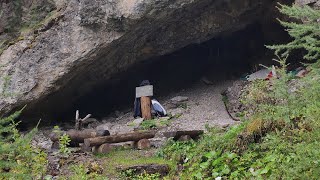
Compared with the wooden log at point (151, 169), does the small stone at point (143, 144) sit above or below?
above

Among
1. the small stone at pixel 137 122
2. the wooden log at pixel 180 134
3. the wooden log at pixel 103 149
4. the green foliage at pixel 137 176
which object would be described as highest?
the small stone at pixel 137 122

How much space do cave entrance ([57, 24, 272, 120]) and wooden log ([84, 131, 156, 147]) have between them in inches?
224

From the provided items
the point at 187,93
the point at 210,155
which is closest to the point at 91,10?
the point at 187,93

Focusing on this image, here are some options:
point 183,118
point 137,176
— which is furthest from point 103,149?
point 183,118

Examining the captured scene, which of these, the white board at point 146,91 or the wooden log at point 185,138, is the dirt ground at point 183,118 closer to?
the wooden log at point 185,138

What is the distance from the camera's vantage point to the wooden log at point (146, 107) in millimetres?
11859

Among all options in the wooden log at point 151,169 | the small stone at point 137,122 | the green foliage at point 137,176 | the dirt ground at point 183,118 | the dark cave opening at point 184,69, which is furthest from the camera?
the dark cave opening at point 184,69

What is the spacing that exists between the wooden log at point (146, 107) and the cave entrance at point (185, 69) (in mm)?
2896

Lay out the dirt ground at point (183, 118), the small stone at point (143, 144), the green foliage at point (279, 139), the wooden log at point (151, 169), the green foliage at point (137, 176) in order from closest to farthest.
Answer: the green foliage at point (279, 139)
the green foliage at point (137, 176)
the wooden log at point (151, 169)
the dirt ground at point (183, 118)
the small stone at point (143, 144)

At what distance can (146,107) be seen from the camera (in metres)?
11.9

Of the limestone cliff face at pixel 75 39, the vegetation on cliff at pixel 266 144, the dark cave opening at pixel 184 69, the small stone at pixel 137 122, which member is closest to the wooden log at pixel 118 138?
the vegetation on cliff at pixel 266 144

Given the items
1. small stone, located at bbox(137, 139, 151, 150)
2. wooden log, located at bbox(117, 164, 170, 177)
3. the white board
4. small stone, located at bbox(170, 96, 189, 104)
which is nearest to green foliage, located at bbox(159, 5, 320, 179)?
wooden log, located at bbox(117, 164, 170, 177)

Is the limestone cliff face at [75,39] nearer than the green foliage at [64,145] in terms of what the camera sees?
No

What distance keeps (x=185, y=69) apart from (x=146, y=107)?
4.95 meters
